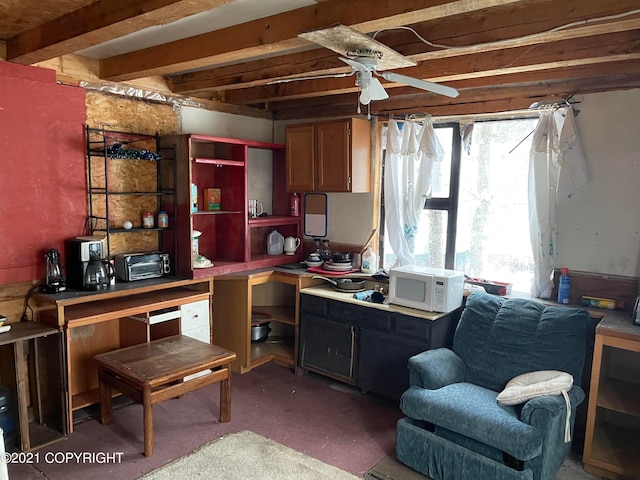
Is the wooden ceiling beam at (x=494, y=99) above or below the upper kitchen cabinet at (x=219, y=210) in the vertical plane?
above

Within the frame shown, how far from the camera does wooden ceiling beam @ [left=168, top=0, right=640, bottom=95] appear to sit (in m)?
2.12

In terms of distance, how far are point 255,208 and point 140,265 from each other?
1320 mm

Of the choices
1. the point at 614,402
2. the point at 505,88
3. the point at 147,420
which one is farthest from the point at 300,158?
the point at 614,402

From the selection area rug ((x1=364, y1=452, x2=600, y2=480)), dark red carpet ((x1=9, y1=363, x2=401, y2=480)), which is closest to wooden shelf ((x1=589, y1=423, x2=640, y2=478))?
area rug ((x1=364, y1=452, x2=600, y2=480))

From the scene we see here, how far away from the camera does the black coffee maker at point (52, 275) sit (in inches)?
125

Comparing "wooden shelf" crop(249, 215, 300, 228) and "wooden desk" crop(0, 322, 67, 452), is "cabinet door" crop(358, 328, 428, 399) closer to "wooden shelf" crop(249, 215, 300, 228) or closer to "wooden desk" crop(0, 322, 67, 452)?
"wooden shelf" crop(249, 215, 300, 228)

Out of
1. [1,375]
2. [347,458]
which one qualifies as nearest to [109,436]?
[1,375]

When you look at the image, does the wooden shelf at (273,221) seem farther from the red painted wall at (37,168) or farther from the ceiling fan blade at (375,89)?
the ceiling fan blade at (375,89)

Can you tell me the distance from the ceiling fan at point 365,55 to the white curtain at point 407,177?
1476mm

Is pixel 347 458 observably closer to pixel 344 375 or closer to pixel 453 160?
pixel 344 375

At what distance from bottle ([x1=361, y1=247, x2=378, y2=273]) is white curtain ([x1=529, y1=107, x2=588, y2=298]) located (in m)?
1.33

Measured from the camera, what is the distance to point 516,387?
8.86 ft

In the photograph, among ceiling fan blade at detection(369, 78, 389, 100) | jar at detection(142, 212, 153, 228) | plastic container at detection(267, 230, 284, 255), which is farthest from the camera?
plastic container at detection(267, 230, 284, 255)

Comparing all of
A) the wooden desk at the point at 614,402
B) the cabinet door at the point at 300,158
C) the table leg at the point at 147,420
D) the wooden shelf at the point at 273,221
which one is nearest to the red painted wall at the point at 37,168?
the table leg at the point at 147,420
